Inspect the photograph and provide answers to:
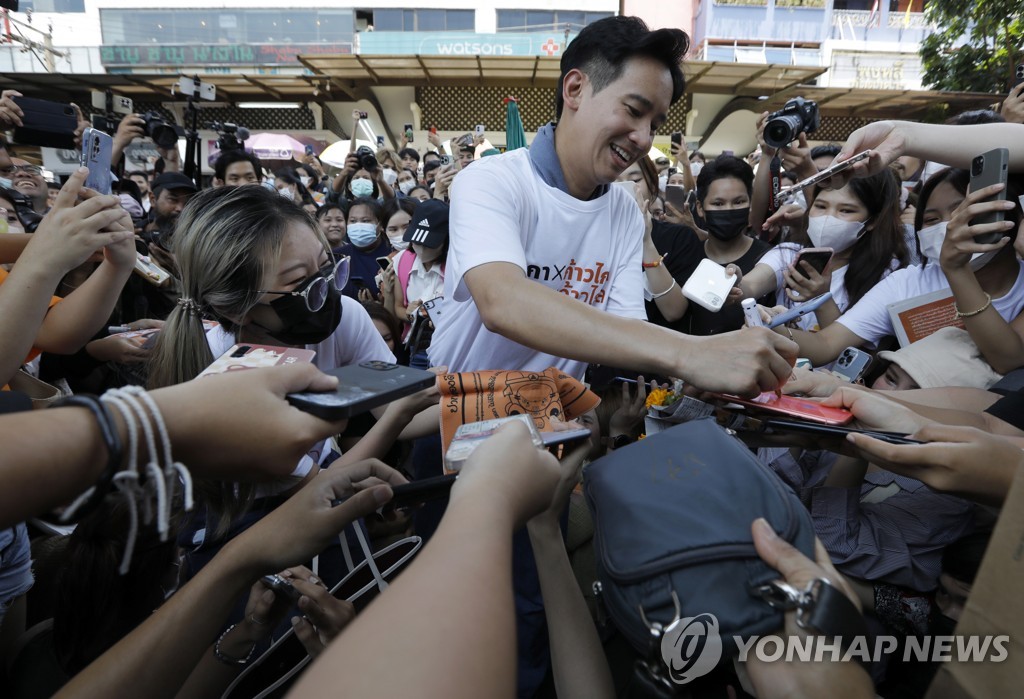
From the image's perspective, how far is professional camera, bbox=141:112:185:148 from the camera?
4.22 m

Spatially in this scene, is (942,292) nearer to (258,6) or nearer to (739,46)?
(739,46)

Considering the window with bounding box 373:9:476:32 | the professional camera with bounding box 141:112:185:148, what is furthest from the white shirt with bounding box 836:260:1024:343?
the window with bounding box 373:9:476:32

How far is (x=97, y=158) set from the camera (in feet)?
6.66

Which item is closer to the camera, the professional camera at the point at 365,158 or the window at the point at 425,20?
the professional camera at the point at 365,158

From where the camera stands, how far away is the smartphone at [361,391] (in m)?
0.87

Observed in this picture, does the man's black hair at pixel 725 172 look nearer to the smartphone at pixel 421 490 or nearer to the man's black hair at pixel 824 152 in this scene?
the man's black hair at pixel 824 152

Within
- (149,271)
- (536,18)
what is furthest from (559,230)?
(536,18)

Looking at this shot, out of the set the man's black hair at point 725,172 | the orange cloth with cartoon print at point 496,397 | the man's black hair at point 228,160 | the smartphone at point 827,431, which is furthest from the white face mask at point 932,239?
the man's black hair at point 228,160

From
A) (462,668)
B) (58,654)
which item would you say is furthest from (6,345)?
(462,668)

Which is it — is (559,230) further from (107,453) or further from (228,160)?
(228,160)

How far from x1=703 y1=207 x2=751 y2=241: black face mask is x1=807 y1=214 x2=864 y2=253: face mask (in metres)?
0.46

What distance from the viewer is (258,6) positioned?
21.1 meters

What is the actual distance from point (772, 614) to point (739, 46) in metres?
23.6

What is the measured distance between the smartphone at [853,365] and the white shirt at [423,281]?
240 centimetres
